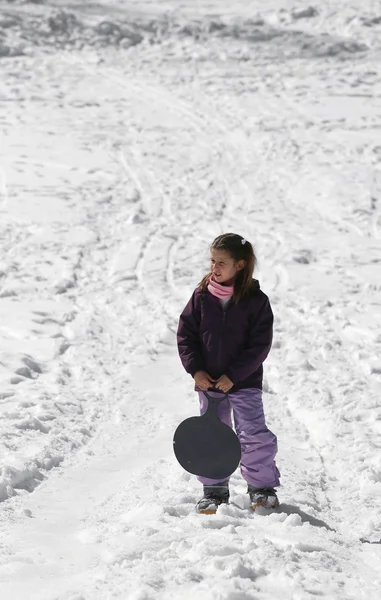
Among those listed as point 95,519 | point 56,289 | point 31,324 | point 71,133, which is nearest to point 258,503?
point 95,519

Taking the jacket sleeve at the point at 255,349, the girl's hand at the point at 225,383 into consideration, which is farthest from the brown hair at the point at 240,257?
the girl's hand at the point at 225,383

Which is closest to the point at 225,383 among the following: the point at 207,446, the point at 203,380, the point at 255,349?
the point at 203,380

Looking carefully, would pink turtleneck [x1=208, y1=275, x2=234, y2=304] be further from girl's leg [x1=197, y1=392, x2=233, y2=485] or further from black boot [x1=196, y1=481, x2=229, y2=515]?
black boot [x1=196, y1=481, x2=229, y2=515]

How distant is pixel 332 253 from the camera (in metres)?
8.84

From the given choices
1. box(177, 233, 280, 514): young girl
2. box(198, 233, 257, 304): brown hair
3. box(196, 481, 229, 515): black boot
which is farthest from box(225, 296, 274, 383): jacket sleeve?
box(196, 481, 229, 515): black boot

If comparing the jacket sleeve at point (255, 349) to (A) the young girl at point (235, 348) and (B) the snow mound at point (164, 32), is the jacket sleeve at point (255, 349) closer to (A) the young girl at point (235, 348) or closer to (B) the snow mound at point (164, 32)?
(A) the young girl at point (235, 348)

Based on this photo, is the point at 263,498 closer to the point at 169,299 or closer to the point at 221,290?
the point at 221,290

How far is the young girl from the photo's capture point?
144 inches

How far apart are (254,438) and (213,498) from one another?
34cm

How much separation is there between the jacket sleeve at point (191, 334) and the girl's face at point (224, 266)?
0.16 metres

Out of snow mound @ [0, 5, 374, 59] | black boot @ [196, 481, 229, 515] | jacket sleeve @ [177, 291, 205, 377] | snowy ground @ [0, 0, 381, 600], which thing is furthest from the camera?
snow mound @ [0, 5, 374, 59]

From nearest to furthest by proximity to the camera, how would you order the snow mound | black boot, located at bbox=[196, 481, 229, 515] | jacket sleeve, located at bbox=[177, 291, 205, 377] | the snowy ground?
the snowy ground, black boot, located at bbox=[196, 481, 229, 515], jacket sleeve, located at bbox=[177, 291, 205, 377], the snow mound

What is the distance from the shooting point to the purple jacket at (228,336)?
3705mm

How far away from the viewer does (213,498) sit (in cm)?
371
